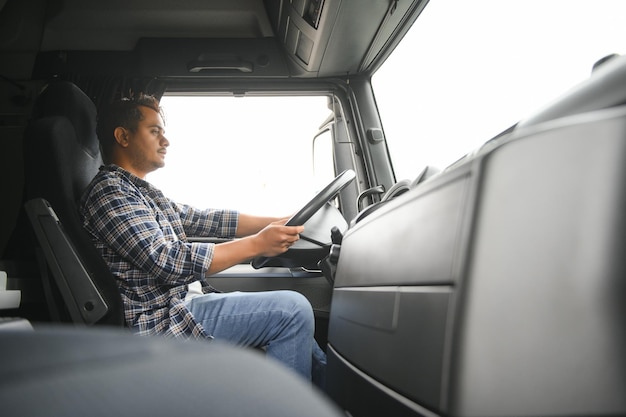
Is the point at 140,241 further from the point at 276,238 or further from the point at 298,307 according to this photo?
the point at 298,307

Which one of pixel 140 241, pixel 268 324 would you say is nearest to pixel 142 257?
pixel 140 241

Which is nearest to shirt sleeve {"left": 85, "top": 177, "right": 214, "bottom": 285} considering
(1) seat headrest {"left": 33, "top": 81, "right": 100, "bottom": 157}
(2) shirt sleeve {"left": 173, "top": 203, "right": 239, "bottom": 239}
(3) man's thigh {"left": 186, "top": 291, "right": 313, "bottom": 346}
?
(3) man's thigh {"left": 186, "top": 291, "right": 313, "bottom": 346}

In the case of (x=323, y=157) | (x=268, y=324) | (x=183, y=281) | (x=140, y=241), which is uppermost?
(x=323, y=157)

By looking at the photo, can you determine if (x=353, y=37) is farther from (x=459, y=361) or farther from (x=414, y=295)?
(x=459, y=361)

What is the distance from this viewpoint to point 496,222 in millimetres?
460

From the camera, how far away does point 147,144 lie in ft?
5.98

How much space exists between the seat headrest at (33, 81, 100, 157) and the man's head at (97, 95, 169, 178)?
3.6 inches

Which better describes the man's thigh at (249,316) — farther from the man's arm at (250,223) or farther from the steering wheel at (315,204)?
the man's arm at (250,223)

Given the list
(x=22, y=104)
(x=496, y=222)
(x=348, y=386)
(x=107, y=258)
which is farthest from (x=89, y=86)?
(x=496, y=222)

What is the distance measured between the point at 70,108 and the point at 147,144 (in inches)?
12.0

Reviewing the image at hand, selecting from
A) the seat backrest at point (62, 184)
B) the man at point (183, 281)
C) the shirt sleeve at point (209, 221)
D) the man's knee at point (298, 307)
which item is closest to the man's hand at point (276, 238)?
the man at point (183, 281)

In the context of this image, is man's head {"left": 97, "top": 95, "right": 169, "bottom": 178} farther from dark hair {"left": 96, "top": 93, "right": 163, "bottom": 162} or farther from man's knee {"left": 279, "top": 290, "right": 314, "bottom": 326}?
man's knee {"left": 279, "top": 290, "right": 314, "bottom": 326}

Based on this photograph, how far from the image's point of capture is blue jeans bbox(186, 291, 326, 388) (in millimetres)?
1501

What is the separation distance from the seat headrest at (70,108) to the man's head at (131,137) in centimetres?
9
